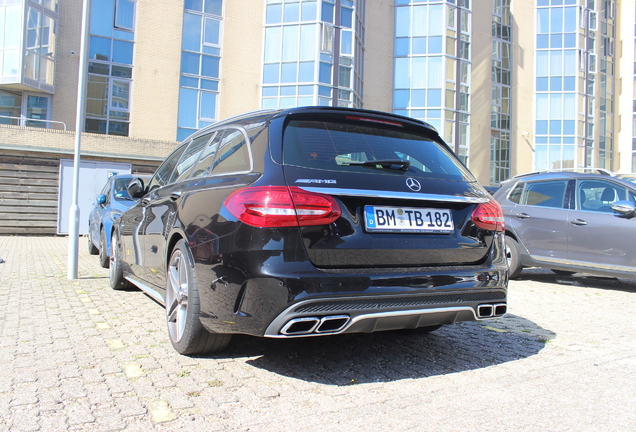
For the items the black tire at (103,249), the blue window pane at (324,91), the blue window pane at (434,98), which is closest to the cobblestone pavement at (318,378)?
the black tire at (103,249)

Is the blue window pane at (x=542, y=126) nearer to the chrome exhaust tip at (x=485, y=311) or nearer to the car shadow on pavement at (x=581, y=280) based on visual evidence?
the car shadow on pavement at (x=581, y=280)

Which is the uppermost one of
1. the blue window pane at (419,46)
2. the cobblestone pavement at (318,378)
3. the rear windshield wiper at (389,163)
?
the blue window pane at (419,46)

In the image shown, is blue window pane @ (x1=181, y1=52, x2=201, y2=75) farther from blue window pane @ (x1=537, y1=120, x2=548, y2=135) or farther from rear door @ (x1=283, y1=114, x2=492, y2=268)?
blue window pane @ (x1=537, y1=120, x2=548, y2=135)

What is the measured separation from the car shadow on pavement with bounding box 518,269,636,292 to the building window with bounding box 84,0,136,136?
64.5ft

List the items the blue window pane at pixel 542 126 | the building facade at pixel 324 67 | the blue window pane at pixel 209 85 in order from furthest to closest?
the blue window pane at pixel 542 126, the blue window pane at pixel 209 85, the building facade at pixel 324 67

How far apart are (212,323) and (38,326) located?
2279 mm

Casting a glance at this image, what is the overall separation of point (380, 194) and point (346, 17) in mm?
24945

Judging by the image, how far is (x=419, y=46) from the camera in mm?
30562

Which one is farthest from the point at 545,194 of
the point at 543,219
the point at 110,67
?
the point at 110,67

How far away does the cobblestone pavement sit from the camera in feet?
8.64

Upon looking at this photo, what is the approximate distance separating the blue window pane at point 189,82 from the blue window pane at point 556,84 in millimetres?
25316

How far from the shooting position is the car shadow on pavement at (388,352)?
134 inches

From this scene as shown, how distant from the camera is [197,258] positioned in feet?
10.7

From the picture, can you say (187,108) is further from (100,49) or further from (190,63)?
(100,49)
